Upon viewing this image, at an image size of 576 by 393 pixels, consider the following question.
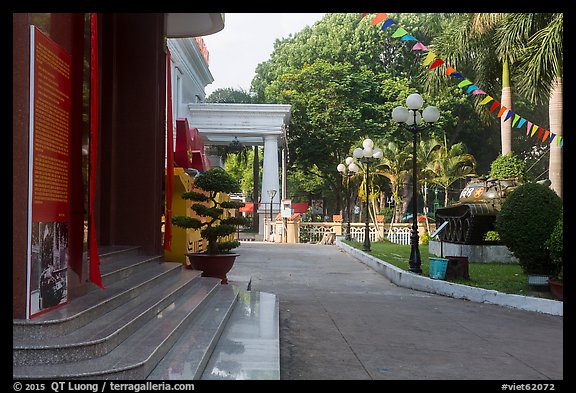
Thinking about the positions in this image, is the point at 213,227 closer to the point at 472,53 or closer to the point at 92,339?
the point at 92,339

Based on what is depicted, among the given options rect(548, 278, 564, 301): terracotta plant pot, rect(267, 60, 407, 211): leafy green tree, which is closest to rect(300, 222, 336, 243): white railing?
rect(267, 60, 407, 211): leafy green tree

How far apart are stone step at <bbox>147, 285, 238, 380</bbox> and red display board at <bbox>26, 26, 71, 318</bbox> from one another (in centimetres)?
109

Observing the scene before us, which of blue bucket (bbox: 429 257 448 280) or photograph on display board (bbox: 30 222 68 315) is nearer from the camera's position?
photograph on display board (bbox: 30 222 68 315)

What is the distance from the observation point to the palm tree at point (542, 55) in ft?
45.3

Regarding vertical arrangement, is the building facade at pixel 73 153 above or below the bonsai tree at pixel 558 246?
above

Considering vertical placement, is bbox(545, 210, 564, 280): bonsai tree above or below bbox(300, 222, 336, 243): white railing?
above

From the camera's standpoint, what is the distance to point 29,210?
4.56 meters

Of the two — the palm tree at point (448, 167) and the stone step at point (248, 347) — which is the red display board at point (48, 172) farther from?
the palm tree at point (448, 167)

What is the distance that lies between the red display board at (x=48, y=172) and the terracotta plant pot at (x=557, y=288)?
7.61 metres

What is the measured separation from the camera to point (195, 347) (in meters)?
5.25

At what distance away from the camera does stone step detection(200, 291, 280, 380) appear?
4918 mm

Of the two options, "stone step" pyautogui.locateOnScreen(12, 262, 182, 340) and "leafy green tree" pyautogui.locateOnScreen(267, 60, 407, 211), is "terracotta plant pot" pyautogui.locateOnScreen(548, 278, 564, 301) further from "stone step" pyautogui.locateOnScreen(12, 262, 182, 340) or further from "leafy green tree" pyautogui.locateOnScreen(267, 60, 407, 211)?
"leafy green tree" pyautogui.locateOnScreen(267, 60, 407, 211)

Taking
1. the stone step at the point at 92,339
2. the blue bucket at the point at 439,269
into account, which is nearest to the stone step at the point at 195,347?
the stone step at the point at 92,339

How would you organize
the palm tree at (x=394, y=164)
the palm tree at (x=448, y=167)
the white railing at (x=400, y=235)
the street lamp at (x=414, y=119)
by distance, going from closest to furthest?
the street lamp at (x=414, y=119), the palm tree at (x=448, y=167), the palm tree at (x=394, y=164), the white railing at (x=400, y=235)
